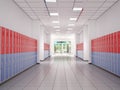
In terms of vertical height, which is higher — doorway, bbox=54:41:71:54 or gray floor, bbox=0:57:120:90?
doorway, bbox=54:41:71:54

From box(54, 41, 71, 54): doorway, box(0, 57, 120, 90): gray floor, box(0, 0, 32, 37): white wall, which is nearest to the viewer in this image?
box(0, 57, 120, 90): gray floor

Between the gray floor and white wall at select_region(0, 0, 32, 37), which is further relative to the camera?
white wall at select_region(0, 0, 32, 37)

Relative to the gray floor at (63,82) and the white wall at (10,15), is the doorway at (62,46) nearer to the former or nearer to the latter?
the white wall at (10,15)

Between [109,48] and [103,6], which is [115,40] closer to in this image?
[109,48]

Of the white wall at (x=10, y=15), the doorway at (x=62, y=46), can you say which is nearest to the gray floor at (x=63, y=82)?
the white wall at (x=10, y=15)

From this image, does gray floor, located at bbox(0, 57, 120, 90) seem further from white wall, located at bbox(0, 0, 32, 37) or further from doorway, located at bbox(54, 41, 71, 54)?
doorway, located at bbox(54, 41, 71, 54)

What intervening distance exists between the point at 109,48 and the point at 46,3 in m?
3.91

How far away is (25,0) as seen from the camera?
805 centimetres

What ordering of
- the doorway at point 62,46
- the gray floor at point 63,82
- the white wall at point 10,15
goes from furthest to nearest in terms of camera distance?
the doorway at point 62,46, the white wall at point 10,15, the gray floor at point 63,82

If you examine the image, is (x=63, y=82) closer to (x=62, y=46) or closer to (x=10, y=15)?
(x=10, y=15)

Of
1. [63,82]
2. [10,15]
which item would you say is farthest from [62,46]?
[63,82]

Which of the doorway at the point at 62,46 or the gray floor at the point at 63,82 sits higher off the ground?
the doorway at the point at 62,46

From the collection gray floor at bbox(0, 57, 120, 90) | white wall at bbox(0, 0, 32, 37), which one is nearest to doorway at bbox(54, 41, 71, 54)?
white wall at bbox(0, 0, 32, 37)

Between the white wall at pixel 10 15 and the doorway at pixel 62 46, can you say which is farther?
the doorway at pixel 62 46
